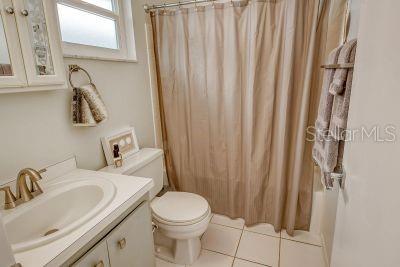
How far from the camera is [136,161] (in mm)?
1565

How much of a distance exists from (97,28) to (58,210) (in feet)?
4.06

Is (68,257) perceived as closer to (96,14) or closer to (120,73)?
(120,73)

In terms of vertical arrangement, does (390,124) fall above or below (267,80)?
below

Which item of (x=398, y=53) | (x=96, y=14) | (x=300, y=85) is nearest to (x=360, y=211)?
(x=398, y=53)

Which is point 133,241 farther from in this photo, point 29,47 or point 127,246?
point 29,47

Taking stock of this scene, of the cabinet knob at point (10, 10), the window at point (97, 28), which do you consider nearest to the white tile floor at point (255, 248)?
the window at point (97, 28)

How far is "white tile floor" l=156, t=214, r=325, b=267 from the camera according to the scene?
1.62m

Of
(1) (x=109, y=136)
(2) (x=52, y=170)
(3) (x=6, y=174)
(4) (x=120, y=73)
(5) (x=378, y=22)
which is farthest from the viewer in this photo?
(4) (x=120, y=73)

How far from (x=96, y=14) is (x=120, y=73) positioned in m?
0.43

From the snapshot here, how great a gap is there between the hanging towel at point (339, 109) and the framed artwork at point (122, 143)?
50.8 inches

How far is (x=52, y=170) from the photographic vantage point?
3.93ft

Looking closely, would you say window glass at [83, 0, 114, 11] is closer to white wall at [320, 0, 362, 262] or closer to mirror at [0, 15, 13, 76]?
mirror at [0, 15, 13, 76]

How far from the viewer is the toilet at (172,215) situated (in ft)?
4.83
